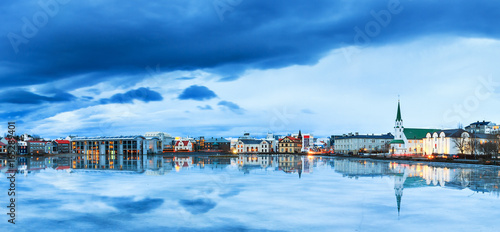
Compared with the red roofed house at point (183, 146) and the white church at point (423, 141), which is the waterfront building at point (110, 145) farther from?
the white church at point (423, 141)

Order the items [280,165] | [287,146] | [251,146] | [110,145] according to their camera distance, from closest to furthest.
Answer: [280,165] → [110,145] → [287,146] → [251,146]

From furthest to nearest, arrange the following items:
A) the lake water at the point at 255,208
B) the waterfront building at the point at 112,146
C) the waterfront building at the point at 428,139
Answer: the waterfront building at the point at 112,146 < the waterfront building at the point at 428,139 < the lake water at the point at 255,208

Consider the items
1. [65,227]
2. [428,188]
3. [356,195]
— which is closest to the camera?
[65,227]

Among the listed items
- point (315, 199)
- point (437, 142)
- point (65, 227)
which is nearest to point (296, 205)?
point (315, 199)

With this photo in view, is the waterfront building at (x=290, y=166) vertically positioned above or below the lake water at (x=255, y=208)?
below

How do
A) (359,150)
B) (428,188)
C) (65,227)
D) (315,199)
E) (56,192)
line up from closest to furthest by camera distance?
(65,227), (315,199), (56,192), (428,188), (359,150)

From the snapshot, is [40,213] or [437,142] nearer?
[40,213]

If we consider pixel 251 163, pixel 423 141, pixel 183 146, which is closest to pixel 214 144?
pixel 183 146

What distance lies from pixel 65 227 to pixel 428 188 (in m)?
22.2

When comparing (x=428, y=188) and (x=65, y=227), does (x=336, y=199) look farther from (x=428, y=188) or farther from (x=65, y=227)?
(x=65, y=227)

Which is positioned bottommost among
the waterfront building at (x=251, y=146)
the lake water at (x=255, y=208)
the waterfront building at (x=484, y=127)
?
the waterfront building at (x=251, y=146)

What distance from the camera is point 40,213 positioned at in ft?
56.4

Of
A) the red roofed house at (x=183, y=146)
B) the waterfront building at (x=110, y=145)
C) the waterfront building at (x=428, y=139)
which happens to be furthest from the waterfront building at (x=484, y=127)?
the waterfront building at (x=110, y=145)

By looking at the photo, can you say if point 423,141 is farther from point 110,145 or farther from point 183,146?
point 110,145
